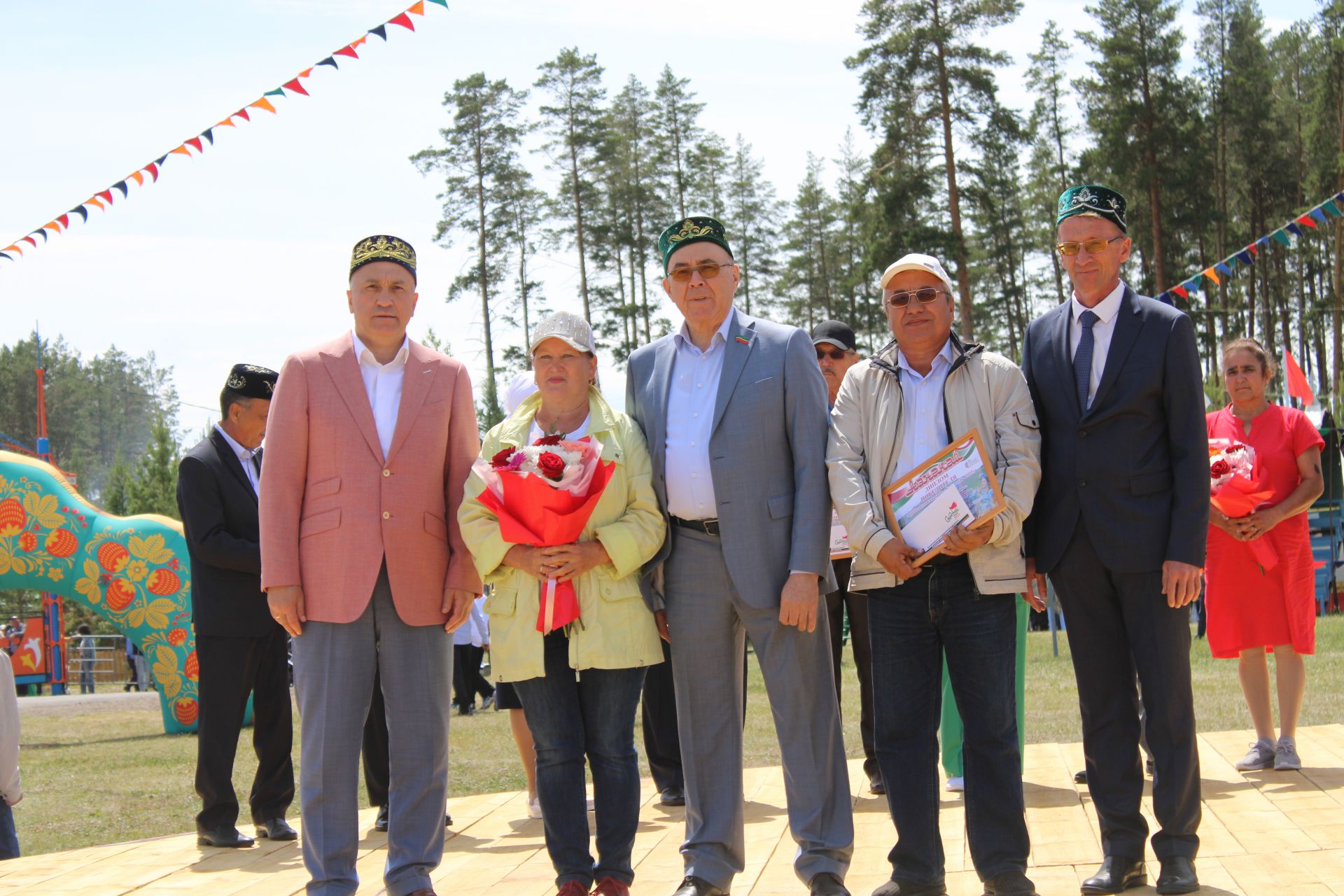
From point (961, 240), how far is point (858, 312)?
1447 centimetres

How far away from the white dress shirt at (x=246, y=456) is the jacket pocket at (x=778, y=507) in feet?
9.92

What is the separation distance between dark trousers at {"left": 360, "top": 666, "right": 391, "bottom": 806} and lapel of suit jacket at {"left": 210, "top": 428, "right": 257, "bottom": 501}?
1168mm

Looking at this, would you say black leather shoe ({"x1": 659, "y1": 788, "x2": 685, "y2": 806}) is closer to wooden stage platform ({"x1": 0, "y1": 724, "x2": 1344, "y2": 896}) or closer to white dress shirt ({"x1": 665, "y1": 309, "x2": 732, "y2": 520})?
wooden stage platform ({"x1": 0, "y1": 724, "x2": 1344, "y2": 896})

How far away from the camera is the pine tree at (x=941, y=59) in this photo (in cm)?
2731

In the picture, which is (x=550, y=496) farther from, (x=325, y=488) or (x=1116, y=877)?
(x=1116, y=877)

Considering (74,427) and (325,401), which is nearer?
Result: (325,401)

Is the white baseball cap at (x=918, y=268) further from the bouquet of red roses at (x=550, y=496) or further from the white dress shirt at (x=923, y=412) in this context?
the bouquet of red roses at (x=550, y=496)

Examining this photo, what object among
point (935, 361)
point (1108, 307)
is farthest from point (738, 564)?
point (1108, 307)

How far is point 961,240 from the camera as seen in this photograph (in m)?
27.9

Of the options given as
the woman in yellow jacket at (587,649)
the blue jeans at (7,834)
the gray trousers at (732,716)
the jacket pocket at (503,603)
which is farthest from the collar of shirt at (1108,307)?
the blue jeans at (7,834)

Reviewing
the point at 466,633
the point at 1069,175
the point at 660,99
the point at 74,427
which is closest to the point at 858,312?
the point at 1069,175

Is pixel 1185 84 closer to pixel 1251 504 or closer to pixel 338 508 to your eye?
pixel 1251 504

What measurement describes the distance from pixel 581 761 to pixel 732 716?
53 centimetres

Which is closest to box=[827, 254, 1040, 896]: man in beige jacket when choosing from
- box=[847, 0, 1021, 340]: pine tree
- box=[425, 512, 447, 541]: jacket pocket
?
box=[425, 512, 447, 541]: jacket pocket
